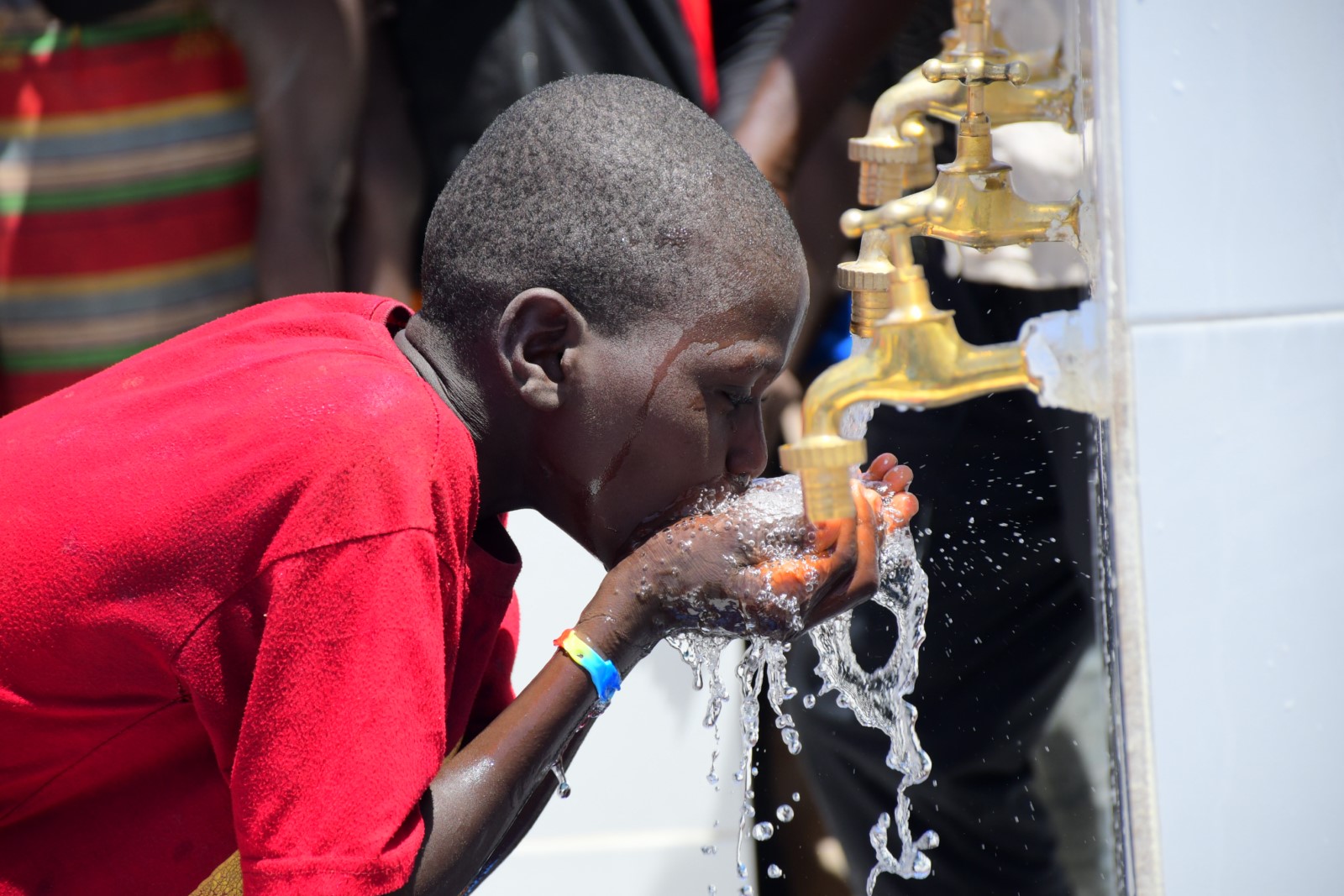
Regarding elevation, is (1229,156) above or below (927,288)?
above

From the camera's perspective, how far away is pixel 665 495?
4.26 ft

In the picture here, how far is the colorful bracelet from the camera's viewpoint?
Result: 1.26 meters

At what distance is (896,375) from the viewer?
1.19m

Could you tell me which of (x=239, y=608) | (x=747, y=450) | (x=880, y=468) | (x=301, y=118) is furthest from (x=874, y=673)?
(x=301, y=118)

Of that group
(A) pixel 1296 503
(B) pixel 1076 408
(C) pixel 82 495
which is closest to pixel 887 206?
(B) pixel 1076 408

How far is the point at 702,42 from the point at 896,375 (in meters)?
1.39

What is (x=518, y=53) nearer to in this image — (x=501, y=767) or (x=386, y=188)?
(x=386, y=188)

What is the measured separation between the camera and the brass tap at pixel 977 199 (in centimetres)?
113

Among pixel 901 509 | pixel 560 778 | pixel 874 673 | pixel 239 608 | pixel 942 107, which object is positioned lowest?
pixel 874 673

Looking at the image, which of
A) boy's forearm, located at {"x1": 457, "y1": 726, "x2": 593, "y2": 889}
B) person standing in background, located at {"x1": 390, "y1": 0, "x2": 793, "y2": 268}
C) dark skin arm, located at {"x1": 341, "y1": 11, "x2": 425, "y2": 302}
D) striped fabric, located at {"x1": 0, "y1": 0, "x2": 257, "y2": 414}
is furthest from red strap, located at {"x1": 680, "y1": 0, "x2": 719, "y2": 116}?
boy's forearm, located at {"x1": 457, "y1": 726, "x2": 593, "y2": 889}

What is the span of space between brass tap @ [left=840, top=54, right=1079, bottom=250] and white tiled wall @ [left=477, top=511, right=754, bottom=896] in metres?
1.13

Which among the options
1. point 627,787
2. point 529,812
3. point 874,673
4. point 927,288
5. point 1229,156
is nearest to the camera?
point 1229,156

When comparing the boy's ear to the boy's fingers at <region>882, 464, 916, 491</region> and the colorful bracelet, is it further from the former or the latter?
the boy's fingers at <region>882, 464, 916, 491</region>

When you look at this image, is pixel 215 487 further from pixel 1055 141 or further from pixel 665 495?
pixel 1055 141
